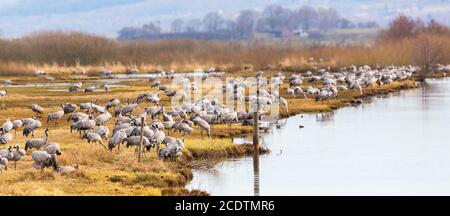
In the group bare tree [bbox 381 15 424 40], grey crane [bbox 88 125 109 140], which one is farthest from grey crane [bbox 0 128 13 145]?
bare tree [bbox 381 15 424 40]

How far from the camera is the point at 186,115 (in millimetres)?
28906

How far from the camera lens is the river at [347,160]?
19.2 meters

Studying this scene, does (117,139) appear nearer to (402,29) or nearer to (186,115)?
(186,115)

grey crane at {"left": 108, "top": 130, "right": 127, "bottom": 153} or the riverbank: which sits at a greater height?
grey crane at {"left": 108, "top": 130, "right": 127, "bottom": 153}

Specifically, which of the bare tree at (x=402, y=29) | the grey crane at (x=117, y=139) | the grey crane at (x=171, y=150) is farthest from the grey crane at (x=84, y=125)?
the bare tree at (x=402, y=29)

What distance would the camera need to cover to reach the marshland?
19.3 m

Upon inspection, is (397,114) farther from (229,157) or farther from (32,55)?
(32,55)

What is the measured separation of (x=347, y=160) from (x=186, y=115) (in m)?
7.10

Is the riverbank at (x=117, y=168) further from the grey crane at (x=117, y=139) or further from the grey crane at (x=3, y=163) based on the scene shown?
the grey crane at (x=117, y=139)

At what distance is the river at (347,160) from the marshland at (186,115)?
69 millimetres

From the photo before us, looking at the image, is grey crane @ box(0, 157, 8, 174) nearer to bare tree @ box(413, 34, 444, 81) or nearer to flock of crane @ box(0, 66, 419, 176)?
flock of crane @ box(0, 66, 419, 176)

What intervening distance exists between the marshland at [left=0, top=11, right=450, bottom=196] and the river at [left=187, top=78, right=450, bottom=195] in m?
0.07

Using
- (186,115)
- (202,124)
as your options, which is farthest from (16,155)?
(186,115)

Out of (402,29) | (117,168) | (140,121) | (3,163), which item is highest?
(402,29)
